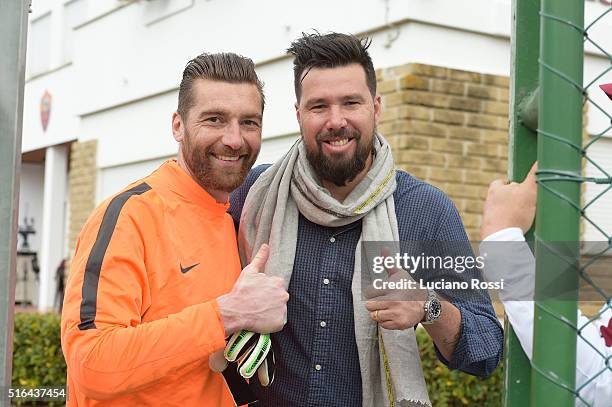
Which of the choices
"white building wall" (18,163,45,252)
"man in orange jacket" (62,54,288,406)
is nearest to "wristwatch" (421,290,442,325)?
"man in orange jacket" (62,54,288,406)

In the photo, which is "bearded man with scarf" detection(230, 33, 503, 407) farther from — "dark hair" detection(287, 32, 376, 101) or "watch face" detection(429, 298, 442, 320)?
"watch face" detection(429, 298, 442, 320)

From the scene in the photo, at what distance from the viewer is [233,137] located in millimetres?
2582

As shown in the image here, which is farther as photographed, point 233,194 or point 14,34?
point 233,194

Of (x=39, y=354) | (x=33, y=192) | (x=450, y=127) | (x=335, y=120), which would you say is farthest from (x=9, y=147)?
(x=33, y=192)

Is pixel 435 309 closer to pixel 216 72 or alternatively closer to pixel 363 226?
pixel 363 226

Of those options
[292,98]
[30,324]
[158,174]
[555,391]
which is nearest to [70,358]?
[158,174]

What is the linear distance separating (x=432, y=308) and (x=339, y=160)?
2.00ft

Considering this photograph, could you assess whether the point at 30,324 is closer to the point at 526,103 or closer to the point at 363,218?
the point at 363,218

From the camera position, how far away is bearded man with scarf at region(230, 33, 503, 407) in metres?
2.58

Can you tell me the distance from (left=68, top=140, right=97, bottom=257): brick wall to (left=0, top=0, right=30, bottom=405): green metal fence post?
10.0 m

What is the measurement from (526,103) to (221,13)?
8020mm

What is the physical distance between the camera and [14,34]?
2168 mm

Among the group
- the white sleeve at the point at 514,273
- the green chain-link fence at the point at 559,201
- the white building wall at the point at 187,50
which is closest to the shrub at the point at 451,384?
the white building wall at the point at 187,50

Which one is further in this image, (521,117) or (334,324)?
(334,324)
